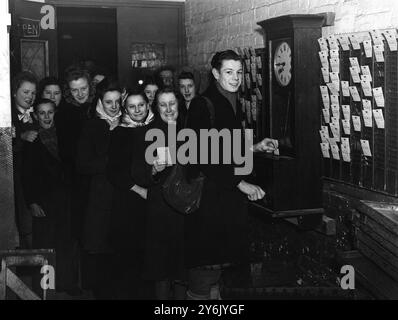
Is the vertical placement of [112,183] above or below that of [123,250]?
above

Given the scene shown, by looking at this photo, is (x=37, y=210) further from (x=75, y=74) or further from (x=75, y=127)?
(x=75, y=74)

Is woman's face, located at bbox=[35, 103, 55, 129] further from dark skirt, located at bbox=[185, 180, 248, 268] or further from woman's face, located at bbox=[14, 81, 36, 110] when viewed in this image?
dark skirt, located at bbox=[185, 180, 248, 268]

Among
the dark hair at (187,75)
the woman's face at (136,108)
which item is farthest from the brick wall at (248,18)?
the woman's face at (136,108)

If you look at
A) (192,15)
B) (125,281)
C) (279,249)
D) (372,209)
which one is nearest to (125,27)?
(192,15)

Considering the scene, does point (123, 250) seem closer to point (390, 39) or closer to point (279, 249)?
point (279, 249)

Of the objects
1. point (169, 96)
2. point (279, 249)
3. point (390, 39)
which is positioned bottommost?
point (279, 249)

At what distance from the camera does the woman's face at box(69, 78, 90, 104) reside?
14.9 ft

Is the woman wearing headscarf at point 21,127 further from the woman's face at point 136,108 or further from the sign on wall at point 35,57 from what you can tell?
the sign on wall at point 35,57

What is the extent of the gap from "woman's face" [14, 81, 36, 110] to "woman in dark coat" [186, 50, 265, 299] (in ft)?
5.40

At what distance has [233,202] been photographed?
131 inches

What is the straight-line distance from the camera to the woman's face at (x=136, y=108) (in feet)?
11.9

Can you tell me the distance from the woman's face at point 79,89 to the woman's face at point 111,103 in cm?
69

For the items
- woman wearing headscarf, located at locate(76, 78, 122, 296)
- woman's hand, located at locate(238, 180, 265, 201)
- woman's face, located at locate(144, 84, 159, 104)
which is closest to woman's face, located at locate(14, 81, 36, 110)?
woman wearing headscarf, located at locate(76, 78, 122, 296)

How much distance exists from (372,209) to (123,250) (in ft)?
4.82
